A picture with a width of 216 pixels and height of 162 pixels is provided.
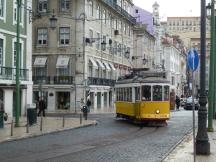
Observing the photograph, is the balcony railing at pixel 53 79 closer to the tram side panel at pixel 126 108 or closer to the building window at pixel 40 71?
the building window at pixel 40 71

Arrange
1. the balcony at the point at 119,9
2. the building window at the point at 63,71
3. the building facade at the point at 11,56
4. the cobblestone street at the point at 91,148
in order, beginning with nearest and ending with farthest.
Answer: the cobblestone street at the point at 91,148, the building facade at the point at 11,56, the building window at the point at 63,71, the balcony at the point at 119,9

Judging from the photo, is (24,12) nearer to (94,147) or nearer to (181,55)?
(94,147)

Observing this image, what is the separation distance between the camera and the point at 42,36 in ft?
214

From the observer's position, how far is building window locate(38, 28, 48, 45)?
64.9 m

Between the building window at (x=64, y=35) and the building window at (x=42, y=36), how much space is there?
1893 mm

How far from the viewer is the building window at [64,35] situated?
211 feet

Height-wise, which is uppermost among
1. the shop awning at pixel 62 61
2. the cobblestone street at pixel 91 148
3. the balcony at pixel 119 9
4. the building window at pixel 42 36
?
the balcony at pixel 119 9

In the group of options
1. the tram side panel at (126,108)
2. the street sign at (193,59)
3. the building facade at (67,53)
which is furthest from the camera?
the building facade at (67,53)

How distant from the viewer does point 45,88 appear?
63.5m

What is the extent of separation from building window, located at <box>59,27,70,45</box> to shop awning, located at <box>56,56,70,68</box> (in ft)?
6.16

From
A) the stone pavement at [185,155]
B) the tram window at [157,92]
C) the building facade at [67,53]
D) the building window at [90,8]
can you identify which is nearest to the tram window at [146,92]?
the tram window at [157,92]

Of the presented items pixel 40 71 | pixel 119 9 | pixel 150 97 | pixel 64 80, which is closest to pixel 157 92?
pixel 150 97

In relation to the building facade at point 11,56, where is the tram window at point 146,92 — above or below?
below

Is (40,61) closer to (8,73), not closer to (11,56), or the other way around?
(11,56)
